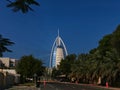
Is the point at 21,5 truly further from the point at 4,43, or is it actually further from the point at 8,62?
the point at 8,62

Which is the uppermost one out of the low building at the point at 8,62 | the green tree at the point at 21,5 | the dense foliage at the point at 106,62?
the low building at the point at 8,62

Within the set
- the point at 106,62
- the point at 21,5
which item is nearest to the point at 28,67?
the point at 106,62

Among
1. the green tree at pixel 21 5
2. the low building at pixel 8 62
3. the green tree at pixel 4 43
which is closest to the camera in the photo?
the green tree at pixel 21 5

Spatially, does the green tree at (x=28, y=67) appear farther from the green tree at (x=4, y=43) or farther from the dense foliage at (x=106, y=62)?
the green tree at (x=4, y=43)

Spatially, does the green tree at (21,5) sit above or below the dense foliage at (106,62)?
below

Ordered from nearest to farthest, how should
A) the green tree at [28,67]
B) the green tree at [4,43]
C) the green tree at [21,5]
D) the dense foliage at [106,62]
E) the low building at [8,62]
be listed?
1. the green tree at [21,5]
2. the green tree at [4,43]
3. the dense foliage at [106,62]
4. the green tree at [28,67]
5. the low building at [8,62]

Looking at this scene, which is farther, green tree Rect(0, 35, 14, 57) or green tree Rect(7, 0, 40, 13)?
green tree Rect(0, 35, 14, 57)

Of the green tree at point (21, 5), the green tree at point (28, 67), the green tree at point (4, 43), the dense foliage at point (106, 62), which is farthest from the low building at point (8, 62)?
the green tree at point (21, 5)

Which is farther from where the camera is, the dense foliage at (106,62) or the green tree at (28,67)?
the green tree at (28,67)

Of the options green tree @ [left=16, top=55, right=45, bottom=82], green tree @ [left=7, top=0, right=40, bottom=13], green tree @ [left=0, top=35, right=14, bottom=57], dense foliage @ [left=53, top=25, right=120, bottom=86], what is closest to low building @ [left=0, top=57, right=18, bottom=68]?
dense foliage @ [left=53, top=25, right=120, bottom=86]

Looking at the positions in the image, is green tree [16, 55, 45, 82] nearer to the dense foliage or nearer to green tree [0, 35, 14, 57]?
the dense foliage

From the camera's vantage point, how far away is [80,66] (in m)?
124

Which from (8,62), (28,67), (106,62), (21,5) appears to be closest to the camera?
(21,5)

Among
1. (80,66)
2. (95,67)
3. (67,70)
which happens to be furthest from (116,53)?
(67,70)
